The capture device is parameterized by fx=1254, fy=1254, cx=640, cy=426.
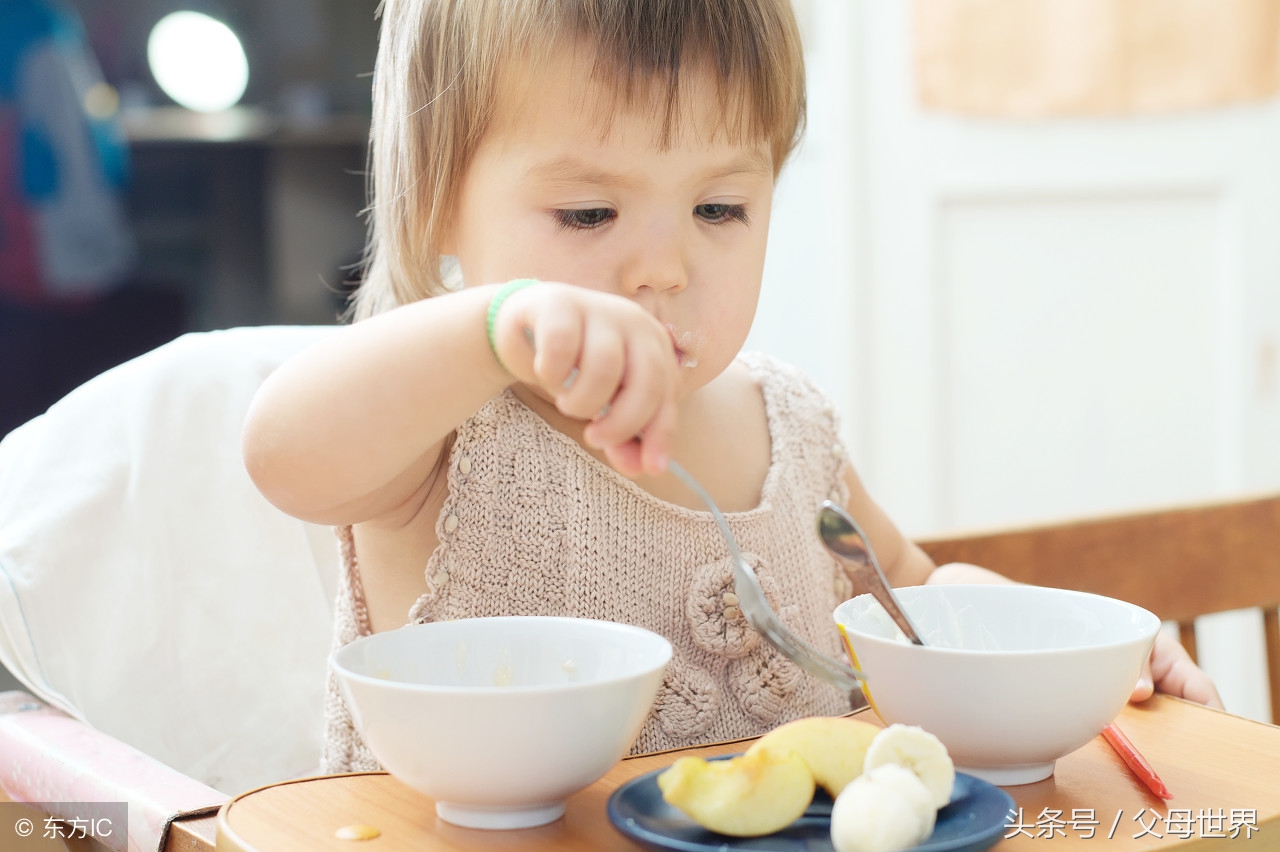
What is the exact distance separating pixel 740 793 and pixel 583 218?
1.24 feet

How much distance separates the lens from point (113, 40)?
Answer: 2.49 m

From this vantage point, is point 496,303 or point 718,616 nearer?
point 496,303

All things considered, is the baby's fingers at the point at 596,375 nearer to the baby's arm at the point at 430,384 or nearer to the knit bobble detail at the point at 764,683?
the baby's arm at the point at 430,384

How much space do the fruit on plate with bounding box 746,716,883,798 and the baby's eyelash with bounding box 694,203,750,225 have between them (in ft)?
1.18

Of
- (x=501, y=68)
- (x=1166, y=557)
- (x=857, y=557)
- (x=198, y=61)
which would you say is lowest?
(x=1166, y=557)

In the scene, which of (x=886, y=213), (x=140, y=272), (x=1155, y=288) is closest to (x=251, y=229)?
(x=140, y=272)

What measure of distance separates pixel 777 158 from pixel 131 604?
54 cm

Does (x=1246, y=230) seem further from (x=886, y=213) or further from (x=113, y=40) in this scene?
(x=113, y=40)

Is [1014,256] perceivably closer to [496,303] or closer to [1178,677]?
[1178,677]

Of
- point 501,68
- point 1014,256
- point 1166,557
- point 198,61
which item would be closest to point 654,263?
point 501,68

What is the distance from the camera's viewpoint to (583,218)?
28.2 inches

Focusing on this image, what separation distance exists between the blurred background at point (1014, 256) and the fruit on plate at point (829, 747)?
5.55 ft

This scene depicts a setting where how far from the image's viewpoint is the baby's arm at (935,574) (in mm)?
733

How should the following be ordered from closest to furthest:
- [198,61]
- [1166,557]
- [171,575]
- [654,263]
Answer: [654,263], [171,575], [1166,557], [198,61]
